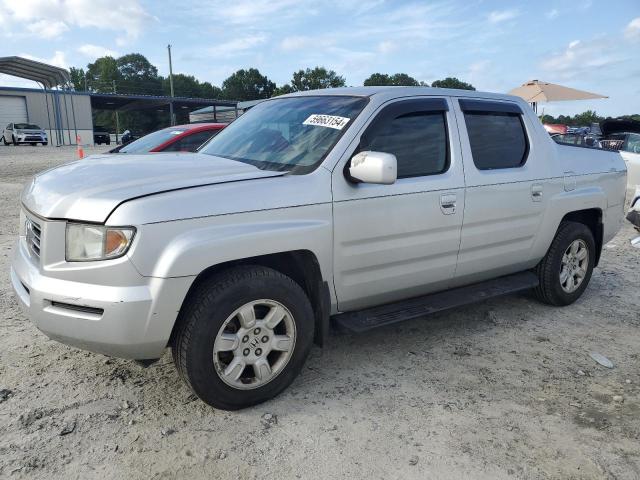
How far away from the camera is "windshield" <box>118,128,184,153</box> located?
7.69 meters

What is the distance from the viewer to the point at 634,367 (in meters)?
3.65

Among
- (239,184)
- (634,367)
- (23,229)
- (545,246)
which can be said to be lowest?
(634,367)

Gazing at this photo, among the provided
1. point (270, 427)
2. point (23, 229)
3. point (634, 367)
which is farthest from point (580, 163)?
point (23, 229)

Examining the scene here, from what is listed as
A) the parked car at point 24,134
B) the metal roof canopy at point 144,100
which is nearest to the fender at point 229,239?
the parked car at point 24,134

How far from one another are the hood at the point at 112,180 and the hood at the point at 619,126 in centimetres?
1073

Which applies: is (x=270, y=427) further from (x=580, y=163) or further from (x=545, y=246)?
(x=580, y=163)

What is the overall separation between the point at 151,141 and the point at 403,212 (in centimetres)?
561

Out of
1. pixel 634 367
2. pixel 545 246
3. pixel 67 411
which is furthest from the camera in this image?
pixel 545 246

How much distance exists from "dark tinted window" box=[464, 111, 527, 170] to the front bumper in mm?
2411

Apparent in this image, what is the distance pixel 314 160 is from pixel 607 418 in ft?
7.27

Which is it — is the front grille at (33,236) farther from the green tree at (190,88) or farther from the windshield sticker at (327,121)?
the green tree at (190,88)

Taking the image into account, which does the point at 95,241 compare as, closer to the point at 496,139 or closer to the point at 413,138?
the point at 413,138

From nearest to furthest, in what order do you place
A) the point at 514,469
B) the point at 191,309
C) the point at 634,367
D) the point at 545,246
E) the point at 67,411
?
the point at 514,469 < the point at 191,309 < the point at 67,411 < the point at 634,367 < the point at 545,246

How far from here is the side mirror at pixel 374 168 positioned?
2885mm
